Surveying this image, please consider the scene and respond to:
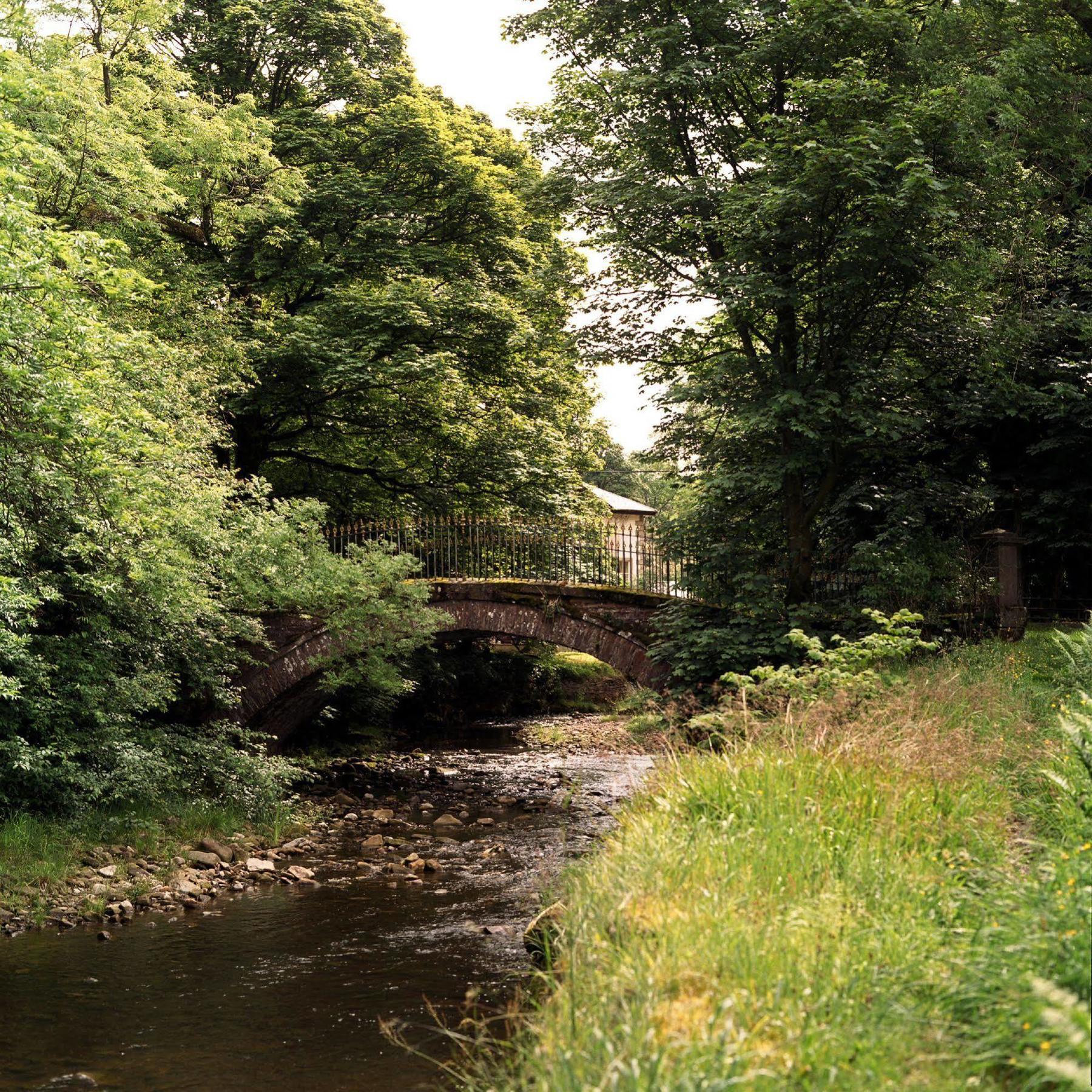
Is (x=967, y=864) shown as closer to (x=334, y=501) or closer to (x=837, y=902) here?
(x=837, y=902)

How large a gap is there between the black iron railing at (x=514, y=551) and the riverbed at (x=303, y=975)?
449 centimetres

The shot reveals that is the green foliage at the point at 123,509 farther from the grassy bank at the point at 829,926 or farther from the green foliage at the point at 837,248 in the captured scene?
the grassy bank at the point at 829,926

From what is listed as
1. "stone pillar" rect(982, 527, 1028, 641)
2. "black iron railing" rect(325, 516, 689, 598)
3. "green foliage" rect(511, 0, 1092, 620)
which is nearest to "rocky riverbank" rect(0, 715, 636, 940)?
"black iron railing" rect(325, 516, 689, 598)

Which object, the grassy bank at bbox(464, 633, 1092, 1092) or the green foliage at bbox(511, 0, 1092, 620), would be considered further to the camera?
the green foliage at bbox(511, 0, 1092, 620)

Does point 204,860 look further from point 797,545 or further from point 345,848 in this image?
point 797,545

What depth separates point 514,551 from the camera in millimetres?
18047

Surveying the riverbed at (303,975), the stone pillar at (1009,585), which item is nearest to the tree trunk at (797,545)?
the stone pillar at (1009,585)

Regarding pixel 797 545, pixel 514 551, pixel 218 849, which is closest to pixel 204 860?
pixel 218 849

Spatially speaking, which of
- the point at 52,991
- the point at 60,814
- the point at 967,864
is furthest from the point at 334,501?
the point at 967,864

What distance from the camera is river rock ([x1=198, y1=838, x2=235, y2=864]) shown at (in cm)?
1248

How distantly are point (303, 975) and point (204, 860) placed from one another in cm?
409

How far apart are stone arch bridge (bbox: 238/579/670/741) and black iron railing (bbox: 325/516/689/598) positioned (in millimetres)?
318

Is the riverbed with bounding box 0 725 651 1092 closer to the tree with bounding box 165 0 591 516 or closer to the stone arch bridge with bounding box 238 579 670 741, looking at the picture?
the stone arch bridge with bounding box 238 579 670 741

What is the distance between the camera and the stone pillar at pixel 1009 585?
47.7 ft
